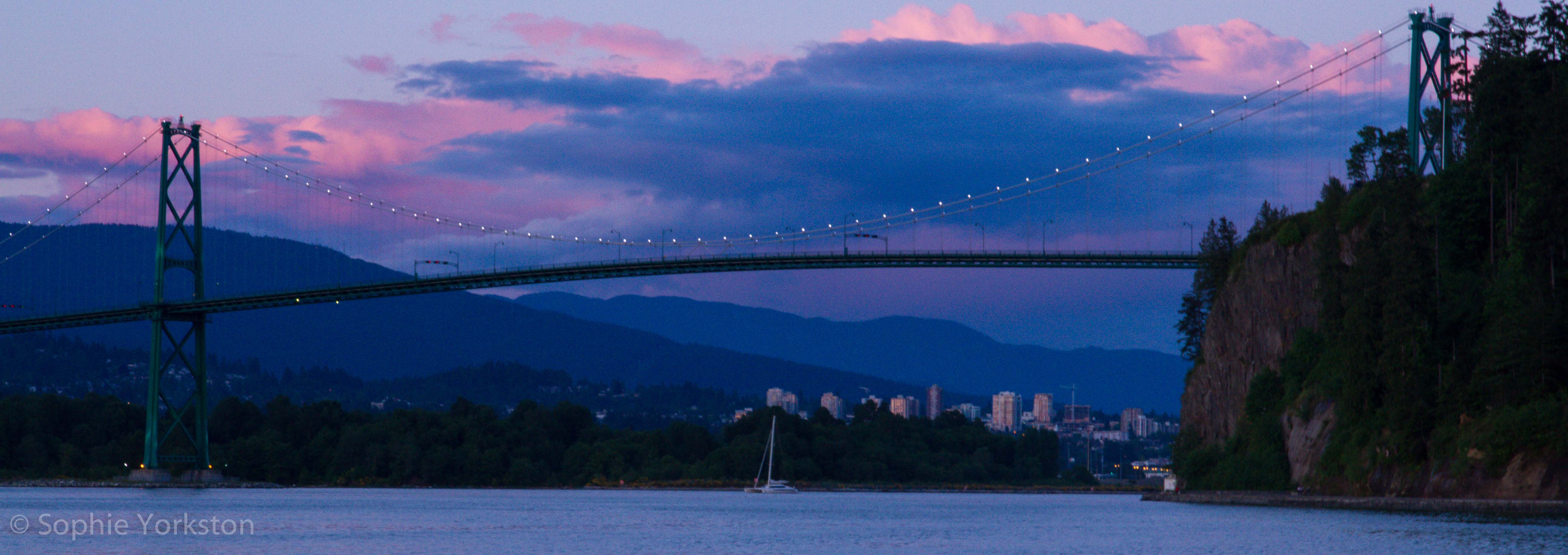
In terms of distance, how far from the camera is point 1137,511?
65.4 m

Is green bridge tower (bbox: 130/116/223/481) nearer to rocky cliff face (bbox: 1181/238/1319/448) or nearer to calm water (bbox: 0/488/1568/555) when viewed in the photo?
calm water (bbox: 0/488/1568/555)

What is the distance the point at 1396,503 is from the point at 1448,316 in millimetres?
6106

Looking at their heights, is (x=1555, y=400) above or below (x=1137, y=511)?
above

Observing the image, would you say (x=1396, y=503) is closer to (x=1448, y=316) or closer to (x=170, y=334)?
(x=1448, y=316)

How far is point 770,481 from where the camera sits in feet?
351

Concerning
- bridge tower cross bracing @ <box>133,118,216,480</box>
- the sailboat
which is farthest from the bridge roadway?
the sailboat

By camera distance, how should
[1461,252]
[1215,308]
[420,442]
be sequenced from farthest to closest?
[420,442] < [1215,308] < [1461,252]

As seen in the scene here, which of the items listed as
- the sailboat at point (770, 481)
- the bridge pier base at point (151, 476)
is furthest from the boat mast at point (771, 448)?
the bridge pier base at point (151, 476)

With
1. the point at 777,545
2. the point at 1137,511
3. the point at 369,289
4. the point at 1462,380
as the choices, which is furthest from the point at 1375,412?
the point at 369,289

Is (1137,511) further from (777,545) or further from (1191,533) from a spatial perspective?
(777,545)

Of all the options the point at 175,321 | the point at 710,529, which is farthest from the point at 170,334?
the point at 710,529

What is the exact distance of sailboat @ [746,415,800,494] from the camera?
347ft

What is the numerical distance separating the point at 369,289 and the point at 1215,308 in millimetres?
38003

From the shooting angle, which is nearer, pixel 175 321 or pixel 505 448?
pixel 175 321
